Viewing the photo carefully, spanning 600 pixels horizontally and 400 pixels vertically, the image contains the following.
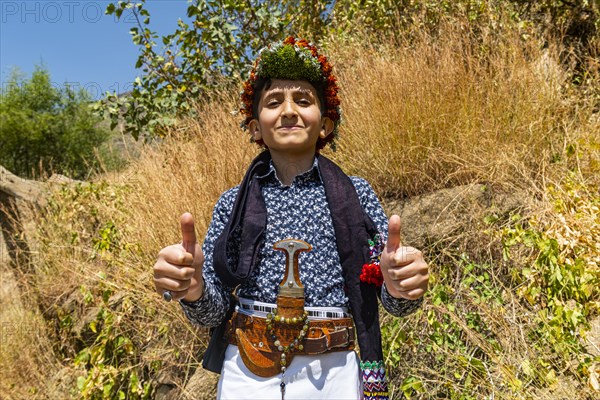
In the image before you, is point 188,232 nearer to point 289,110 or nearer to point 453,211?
point 289,110

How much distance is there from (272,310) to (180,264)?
0.34 meters

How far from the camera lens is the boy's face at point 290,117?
1610 millimetres

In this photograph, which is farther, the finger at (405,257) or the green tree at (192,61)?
the green tree at (192,61)

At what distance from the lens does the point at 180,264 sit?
1.29m

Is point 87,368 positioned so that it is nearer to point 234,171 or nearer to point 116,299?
point 116,299

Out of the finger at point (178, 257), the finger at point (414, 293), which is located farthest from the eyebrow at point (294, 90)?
the finger at point (414, 293)

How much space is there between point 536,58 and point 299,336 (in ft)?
11.1

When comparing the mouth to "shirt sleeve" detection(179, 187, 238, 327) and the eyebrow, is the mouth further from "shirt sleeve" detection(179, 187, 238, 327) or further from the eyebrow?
"shirt sleeve" detection(179, 187, 238, 327)

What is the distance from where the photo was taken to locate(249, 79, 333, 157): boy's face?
1610mm

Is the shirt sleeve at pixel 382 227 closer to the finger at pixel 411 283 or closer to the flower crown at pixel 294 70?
the finger at pixel 411 283

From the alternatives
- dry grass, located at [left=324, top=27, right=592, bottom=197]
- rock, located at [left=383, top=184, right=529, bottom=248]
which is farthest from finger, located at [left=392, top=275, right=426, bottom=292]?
dry grass, located at [left=324, top=27, right=592, bottom=197]

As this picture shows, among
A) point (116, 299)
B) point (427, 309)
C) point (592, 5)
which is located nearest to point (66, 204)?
point (116, 299)

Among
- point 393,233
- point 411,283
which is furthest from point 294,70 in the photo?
point 411,283

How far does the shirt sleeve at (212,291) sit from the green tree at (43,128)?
13.3 m
